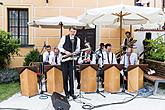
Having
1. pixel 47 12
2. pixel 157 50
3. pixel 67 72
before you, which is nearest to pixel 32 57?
pixel 47 12

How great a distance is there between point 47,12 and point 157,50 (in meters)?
5.22

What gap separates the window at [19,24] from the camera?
1421 centimetres

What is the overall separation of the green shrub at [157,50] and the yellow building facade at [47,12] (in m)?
3.04

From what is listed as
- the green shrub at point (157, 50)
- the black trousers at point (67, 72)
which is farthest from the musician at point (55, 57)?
the green shrub at point (157, 50)

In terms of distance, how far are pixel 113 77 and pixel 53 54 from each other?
2322 mm

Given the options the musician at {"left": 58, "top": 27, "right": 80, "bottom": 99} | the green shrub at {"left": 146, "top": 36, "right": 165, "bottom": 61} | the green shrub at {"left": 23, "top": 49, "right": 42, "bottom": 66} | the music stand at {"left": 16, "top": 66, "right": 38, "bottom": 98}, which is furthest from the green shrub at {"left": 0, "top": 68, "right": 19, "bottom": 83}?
the green shrub at {"left": 146, "top": 36, "right": 165, "bottom": 61}

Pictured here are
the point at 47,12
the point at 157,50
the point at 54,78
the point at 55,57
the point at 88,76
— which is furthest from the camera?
the point at 47,12

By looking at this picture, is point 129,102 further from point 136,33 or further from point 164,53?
point 136,33

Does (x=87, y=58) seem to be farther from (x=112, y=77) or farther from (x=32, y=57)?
(x=32, y=57)

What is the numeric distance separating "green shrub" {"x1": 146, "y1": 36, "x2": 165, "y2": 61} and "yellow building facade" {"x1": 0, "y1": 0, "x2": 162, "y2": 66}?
3040 mm

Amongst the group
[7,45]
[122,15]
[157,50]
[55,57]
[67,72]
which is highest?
[122,15]

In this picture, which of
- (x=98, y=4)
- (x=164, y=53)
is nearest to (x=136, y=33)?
(x=98, y=4)

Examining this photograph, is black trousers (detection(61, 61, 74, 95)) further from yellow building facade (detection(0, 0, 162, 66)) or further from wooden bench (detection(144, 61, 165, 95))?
yellow building facade (detection(0, 0, 162, 66))

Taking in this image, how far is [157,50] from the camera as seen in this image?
36.5 feet
